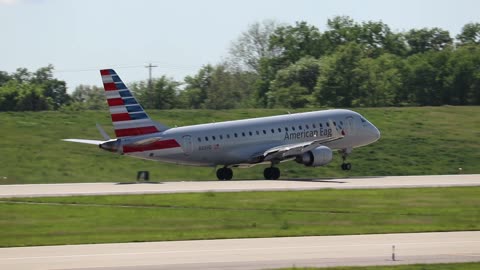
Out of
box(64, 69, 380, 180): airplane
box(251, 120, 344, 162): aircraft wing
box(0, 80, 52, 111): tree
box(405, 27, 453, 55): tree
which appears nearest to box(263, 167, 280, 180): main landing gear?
box(64, 69, 380, 180): airplane

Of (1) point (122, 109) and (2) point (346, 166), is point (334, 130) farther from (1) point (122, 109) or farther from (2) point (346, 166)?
(1) point (122, 109)

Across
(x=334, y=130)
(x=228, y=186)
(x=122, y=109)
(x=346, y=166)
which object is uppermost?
(x=122, y=109)

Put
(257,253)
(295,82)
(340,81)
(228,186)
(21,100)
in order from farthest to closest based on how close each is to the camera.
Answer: (295,82), (340,81), (21,100), (228,186), (257,253)

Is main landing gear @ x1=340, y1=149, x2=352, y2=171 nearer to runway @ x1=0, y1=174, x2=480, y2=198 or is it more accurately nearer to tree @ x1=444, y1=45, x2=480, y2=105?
runway @ x1=0, y1=174, x2=480, y2=198

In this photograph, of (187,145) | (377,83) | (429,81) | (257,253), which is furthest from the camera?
(429,81)

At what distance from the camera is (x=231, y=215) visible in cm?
3988

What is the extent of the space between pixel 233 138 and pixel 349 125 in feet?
26.3

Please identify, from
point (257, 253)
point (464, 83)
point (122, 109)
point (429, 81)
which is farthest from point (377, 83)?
point (257, 253)

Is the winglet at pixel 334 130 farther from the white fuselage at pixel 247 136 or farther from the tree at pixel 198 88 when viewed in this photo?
the tree at pixel 198 88

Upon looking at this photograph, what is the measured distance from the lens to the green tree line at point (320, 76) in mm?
124562

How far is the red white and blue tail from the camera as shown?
56.1 m

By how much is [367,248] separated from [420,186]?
21.5 metres

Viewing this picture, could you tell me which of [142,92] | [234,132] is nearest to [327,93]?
[142,92]

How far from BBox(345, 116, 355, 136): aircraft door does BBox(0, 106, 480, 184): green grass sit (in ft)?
11.3
